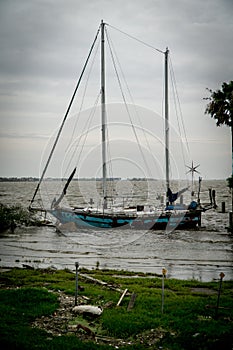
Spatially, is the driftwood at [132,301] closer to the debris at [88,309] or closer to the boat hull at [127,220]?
the debris at [88,309]

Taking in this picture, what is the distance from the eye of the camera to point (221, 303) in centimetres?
1489

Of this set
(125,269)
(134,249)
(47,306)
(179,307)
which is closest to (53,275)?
(125,269)

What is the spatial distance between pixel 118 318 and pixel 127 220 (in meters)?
31.8

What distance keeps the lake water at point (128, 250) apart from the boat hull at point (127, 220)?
905 mm

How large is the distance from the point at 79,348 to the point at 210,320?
448 cm

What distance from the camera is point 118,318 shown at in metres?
13.1

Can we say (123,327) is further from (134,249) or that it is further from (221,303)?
(134,249)

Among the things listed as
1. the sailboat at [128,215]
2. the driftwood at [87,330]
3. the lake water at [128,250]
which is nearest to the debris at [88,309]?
the driftwood at [87,330]

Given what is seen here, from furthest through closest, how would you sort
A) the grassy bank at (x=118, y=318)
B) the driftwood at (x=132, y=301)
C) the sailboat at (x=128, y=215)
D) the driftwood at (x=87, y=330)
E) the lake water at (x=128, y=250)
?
1. the sailboat at (x=128, y=215)
2. the lake water at (x=128, y=250)
3. the driftwood at (x=132, y=301)
4. the driftwood at (x=87, y=330)
5. the grassy bank at (x=118, y=318)

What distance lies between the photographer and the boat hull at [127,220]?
44531 mm

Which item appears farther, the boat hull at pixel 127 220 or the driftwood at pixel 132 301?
the boat hull at pixel 127 220

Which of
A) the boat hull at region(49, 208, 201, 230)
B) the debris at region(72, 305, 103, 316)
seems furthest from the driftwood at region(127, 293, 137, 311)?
the boat hull at region(49, 208, 201, 230)

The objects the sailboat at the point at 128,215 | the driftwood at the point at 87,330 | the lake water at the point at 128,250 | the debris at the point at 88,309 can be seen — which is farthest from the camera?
the sailboat at the point at 128,215

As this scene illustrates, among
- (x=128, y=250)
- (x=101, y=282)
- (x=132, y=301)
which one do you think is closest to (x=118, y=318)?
(x=132, y=301)
